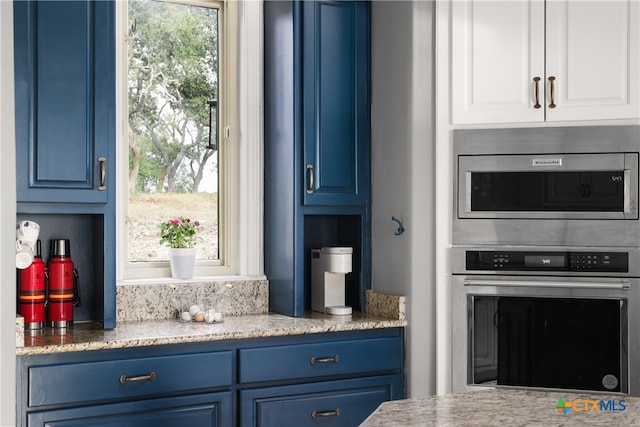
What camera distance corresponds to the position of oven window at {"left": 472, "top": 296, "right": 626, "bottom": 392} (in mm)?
2883

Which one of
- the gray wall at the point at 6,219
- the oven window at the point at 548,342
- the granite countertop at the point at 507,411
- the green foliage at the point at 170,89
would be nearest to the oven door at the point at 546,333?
the oven window at the point at 548,342

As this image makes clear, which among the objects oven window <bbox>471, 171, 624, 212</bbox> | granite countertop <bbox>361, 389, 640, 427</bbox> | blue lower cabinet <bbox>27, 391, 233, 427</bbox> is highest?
oven window <bbox>471, 171, 624, 212</bbox>

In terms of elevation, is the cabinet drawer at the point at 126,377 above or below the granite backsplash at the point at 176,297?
below

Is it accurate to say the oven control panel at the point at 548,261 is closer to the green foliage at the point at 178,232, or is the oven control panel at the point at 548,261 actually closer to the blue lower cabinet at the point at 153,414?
the blue lower cabinet at the point at 153,414

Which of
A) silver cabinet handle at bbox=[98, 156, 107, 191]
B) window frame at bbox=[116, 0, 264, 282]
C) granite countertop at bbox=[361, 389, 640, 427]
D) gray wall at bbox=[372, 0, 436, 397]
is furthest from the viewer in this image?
window frame at bbox=[116, 0, 264, 282]

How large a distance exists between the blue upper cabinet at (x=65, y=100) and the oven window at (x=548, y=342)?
158 cm

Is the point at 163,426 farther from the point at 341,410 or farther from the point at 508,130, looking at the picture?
the point at 508,130

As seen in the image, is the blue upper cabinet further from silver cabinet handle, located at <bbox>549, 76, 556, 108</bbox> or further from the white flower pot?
silver cabinet handle, located at <bbox>549, 76, 556, 108</bbox>

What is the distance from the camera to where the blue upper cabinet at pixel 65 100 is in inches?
107

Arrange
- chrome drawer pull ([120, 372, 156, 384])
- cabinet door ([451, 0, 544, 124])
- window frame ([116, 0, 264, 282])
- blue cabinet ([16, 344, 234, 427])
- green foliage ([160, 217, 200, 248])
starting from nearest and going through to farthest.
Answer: blue cabinet ([16, 344, 234, 427]) → chrome drawer pull ([120, 372, 156, 384]) → cabinet door ([451, 0, 544, 124]) → green foliage ([160, 217, 200, 248]) → window frame ([116, 0, 264, 282])

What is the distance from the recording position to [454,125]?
3047mm

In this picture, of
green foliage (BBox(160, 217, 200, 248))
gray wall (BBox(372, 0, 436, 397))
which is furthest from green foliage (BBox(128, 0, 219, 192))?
gray wall (BBox(372, 0, 436, 397))

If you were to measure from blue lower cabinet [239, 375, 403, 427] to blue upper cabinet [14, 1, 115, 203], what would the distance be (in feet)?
3.16

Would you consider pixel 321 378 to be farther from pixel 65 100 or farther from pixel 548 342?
pixel 65 100
